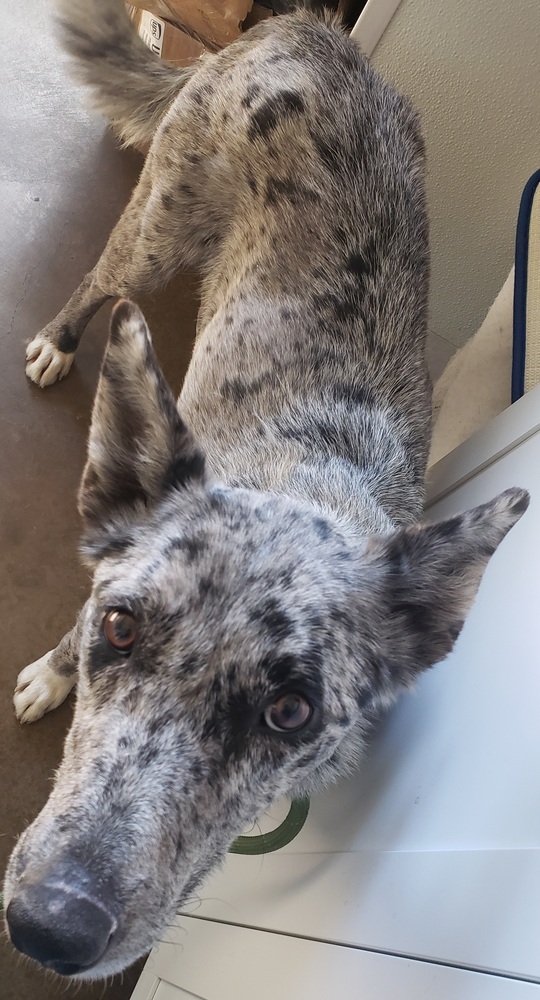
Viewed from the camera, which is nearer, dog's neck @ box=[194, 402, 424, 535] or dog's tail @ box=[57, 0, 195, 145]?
dog's neck @ box=[194, 402, 424, 535]

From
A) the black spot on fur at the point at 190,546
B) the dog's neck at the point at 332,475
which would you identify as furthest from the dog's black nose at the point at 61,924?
the dog's neck at the point at 332,475

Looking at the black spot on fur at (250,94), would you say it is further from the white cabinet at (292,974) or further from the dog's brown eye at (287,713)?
the white cabinet at (292,974)

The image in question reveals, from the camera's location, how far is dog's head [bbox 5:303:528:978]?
1.08 meters

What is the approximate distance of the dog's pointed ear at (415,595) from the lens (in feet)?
4.38

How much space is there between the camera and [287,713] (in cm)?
124

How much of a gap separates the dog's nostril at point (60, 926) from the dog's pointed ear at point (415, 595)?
603mm

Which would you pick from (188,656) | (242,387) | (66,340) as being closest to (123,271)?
(66,340)

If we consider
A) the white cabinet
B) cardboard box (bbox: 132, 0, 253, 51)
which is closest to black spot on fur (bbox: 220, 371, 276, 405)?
the white cabinet

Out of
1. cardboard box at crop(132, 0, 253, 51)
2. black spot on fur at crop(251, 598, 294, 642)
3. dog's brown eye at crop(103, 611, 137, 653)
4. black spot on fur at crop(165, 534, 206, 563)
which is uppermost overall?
cardboard box at crop(132, 0, 253, 51)

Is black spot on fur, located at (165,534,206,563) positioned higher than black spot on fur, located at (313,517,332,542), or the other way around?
black spot on fur, located at (313,517,332,542)

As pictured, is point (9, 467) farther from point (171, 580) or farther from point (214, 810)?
point (214, 810)

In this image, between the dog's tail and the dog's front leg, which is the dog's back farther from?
the dog's front leg

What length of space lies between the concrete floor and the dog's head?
110 centimetres

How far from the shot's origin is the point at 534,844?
3.00ft
